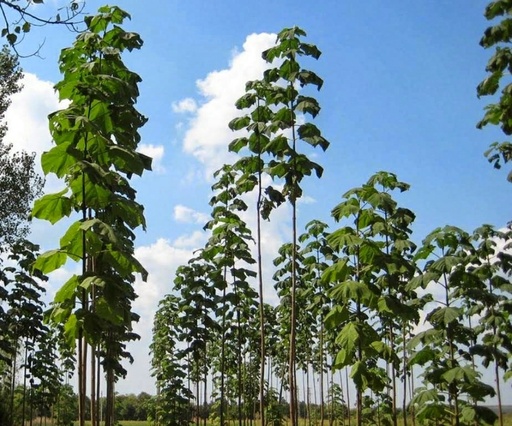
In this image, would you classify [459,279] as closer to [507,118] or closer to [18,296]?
[507,118]

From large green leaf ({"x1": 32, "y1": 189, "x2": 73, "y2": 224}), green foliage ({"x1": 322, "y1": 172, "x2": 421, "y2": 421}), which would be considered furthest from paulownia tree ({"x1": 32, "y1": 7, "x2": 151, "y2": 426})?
green foliage ({"x1": 322, "y1": 172, "x2": 421, "y2": 421})

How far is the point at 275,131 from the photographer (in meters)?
12.1

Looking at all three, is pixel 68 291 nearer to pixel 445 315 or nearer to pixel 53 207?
pixel 53 207

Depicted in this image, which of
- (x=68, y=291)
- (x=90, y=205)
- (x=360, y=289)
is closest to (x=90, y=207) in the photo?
(x=90, y=205)

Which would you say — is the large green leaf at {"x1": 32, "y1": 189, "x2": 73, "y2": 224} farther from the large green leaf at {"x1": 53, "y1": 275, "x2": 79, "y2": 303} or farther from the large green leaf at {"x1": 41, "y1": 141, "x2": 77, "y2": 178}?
the large green leaf at {"x1": 53, "y1": 275, "x2": 79, "y2": 303}

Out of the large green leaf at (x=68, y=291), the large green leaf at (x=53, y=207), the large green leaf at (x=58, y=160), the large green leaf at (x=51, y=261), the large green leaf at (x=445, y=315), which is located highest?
the large green leaf at (x=58, y=160)

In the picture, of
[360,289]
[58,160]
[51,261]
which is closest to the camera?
[51,261]

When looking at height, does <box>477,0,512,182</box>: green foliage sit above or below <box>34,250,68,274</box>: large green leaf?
above

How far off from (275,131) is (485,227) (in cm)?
814

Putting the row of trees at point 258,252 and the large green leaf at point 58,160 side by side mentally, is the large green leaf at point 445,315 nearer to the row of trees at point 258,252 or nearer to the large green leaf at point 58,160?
the row of trees at point 258,252

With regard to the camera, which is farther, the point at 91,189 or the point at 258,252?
the point at 258,252

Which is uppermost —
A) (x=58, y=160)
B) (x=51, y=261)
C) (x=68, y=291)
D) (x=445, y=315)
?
(x=58, y=160)

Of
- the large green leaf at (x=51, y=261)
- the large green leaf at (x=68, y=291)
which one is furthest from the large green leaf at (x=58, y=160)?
the large green leaf at (x=68, y=291)

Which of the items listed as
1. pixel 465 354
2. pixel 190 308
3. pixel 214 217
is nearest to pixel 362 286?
pixel 465 354
